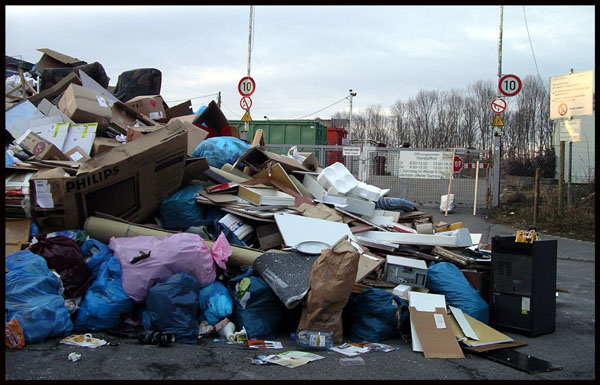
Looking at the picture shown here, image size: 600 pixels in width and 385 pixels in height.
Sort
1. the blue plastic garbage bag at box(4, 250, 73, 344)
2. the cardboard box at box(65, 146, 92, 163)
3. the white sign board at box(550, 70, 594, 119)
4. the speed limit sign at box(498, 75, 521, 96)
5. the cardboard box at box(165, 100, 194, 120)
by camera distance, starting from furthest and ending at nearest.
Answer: the speed limit sign at box(498, 75, 521, 96), the white sign board at box(550, 70, 594, 119), the cardboard box at box(165, 100, 194, 120), the cardboard box at box(65, 146, 92, 163), the blue plastic garbage bag at box(4, 250, 73, 344)

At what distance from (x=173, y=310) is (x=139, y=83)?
20.4 ft

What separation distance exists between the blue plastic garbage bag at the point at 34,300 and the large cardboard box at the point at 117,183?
78cm

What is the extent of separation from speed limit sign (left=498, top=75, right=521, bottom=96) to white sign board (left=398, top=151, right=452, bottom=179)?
220cm

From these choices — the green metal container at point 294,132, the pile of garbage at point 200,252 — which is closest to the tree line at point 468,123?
the green metal container at point 294,132

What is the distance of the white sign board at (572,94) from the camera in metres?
11.3

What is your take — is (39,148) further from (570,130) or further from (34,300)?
(570,130)

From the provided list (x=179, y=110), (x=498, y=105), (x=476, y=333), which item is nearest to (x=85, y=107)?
(x=179, y=110)

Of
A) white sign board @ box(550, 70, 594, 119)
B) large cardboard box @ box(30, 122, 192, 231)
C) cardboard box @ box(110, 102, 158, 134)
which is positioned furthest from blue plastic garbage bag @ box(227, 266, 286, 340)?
white sign board @ box(550, 70, 594, 119)

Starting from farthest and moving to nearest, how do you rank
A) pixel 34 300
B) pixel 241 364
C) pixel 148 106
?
pixel 148 106, pixel 34 300, pixel 241 364

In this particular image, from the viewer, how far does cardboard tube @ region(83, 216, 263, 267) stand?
4.81 meters

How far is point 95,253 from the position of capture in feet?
15.0

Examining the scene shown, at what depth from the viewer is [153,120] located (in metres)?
8.28

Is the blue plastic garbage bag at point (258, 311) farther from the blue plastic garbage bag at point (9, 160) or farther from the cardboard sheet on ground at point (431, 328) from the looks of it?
the blue plastic garbage bag at point (9, 160)

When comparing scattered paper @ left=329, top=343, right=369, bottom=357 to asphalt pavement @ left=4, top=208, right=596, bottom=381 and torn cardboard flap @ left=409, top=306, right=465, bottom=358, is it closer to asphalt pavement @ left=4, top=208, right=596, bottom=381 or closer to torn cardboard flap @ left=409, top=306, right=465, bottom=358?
asphalt pavement @ left=4, top=208, right=596, bottom=381
